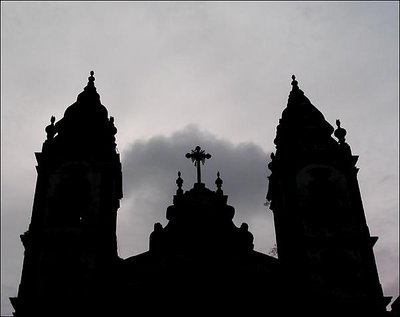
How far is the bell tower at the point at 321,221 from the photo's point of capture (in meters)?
23.0

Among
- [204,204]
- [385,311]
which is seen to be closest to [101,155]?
[204,204]

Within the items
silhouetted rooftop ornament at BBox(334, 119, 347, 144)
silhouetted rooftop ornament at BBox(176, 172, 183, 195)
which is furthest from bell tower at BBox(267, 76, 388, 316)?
silhouetted rooftop ornament at BBox(176, 172, 183, 195)

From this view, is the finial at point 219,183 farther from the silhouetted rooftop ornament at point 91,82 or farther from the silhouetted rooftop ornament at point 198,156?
the silhouetted rooftop ornament at point 91,82

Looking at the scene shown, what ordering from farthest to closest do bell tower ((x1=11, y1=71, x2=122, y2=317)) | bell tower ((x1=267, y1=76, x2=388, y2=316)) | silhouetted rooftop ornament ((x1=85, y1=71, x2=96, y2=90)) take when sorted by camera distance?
silhouetted rooftop ornament ((x1=85, y1=71, x2=96, y2=90)) < bell tower ((x1=267, y1=76, x2=388, y2=316)) < bell tower ((x1=11, y1=71, x2=122, y2=317))

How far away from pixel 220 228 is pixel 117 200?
515 cm

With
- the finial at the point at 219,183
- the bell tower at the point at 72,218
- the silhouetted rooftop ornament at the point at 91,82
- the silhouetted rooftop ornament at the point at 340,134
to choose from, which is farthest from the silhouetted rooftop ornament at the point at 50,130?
the silhouetted rooftop ornament at the point at 340,134

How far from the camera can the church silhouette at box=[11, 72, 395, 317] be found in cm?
2280

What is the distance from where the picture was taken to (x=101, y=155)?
26484mm

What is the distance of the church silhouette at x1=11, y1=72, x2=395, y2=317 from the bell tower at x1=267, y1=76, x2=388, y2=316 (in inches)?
1.6

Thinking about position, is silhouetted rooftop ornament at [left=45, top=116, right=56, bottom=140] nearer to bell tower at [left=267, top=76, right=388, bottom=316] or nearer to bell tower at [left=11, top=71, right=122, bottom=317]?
bell tower at [left=11, top=71, right=122, bottom=317]

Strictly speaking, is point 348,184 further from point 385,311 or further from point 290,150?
point 385,311

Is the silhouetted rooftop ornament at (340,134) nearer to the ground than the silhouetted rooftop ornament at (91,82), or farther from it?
nearer to the ground

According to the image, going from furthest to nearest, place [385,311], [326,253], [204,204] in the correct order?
1. [204,204]
2. [326,253]
3. [385,311]

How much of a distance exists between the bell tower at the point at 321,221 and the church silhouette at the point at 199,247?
4 centimetres
